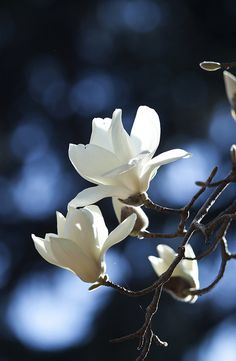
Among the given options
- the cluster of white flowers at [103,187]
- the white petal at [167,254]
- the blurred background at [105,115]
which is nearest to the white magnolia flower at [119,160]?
the cluster of white flowers at [103,187]

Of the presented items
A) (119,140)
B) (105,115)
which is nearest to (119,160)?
(119,140)

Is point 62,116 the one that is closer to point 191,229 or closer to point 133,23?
point 133,23

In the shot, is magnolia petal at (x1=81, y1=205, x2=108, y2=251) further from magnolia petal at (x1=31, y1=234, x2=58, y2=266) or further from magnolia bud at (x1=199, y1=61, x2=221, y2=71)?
magnolia bud at (x1=199, y1=61, x2=221, y2=71)

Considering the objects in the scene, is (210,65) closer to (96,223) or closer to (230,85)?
(230,85)

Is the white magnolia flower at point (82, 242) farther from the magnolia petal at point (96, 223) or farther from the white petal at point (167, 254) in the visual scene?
the white petal at point (167, 254)

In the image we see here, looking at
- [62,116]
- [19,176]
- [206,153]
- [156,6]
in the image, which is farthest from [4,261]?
[156,6]

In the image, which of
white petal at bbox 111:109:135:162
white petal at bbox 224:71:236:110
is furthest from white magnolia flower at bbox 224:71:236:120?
white petal at bbox 111:109:135:162

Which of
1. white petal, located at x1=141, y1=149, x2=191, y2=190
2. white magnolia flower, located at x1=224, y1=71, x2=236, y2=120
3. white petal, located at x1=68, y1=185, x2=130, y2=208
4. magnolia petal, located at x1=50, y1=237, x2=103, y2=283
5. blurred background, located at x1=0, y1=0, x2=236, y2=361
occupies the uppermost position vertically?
white magnolia flower, located at x1=224, y1=71, x2=236, y2=120
